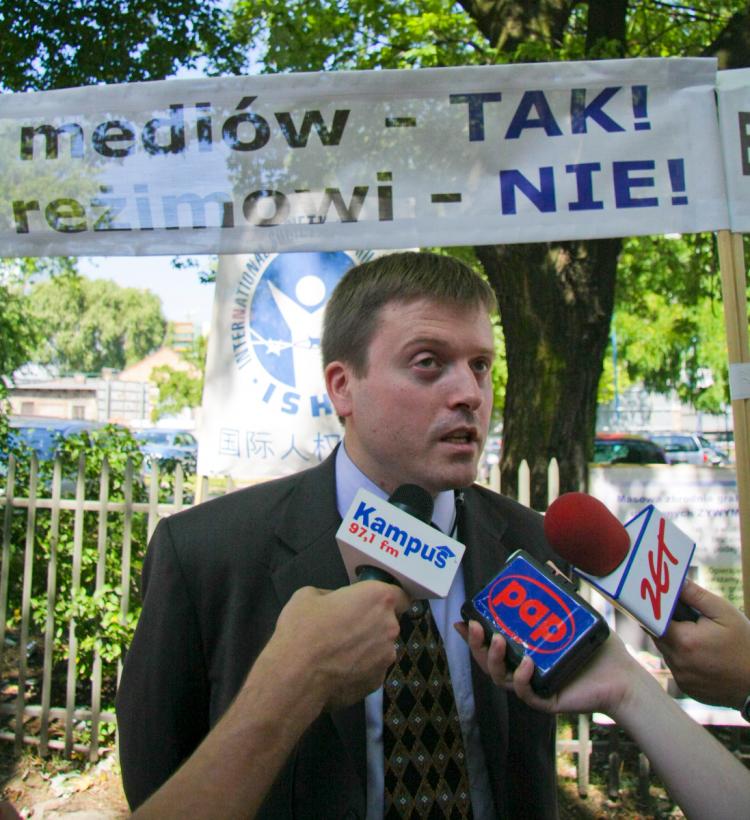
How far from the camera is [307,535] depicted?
1880mm

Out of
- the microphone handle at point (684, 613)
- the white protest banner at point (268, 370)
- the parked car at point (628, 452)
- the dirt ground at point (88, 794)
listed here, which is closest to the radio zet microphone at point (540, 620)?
the microphone handle at point (684, 613)

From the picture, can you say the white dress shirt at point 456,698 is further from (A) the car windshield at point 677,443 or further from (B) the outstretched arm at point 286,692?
(A) the car windshield at point 677,443

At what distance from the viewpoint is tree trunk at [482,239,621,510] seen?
5367 millimetres

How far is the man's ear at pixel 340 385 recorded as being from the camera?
206 centimetres

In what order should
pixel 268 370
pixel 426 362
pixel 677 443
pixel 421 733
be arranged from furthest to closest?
pixel 677 443 < pixel 268 370 < pixel 426 362 < pixel 421 733

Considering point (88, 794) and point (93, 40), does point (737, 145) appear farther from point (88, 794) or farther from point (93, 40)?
point (93, 40)

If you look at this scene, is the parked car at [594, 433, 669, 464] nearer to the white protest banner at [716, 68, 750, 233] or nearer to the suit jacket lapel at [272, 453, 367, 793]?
the white protest banner at [716, 68, 750, 233]

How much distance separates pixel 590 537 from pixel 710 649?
294mm

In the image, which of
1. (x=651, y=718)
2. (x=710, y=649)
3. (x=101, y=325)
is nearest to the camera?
(x=651, y=718)

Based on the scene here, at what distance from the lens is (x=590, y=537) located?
1530 mm

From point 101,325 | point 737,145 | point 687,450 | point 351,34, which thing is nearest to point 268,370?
point 737,145

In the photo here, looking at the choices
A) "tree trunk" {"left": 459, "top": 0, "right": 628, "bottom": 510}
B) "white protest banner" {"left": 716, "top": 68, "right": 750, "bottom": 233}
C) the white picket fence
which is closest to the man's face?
"white protest banner" {"left": 716, "top": 68, "right": 750, "bottom": 233}

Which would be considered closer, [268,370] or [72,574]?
[268,370]

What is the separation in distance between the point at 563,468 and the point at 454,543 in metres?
4.07
